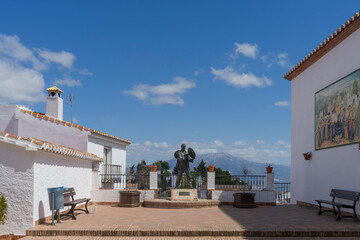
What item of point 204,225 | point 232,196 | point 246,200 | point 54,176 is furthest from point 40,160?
point 232,196

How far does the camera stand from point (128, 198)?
12.8m

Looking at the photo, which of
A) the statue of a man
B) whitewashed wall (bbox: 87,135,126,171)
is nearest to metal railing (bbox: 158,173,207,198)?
the statue of a man

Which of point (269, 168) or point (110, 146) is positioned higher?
point (110, 146)

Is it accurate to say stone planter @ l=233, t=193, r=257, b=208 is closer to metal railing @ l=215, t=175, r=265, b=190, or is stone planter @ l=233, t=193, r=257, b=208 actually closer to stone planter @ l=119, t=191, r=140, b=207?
metal railing @ l=215, t=175, r=265, b=190

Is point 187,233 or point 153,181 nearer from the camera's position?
point 187,233

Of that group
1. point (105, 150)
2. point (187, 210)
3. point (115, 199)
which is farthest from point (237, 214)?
point (105, 150)

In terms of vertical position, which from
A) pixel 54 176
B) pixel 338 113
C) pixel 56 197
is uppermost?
pixel 338 113

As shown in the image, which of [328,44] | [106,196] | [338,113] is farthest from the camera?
[106,196]

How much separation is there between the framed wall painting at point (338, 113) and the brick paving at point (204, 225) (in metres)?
2.60

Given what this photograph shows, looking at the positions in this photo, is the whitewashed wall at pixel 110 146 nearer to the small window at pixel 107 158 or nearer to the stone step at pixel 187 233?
the small window at pixel 107 158

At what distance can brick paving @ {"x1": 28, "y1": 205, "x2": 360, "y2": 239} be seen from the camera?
26.9 feet

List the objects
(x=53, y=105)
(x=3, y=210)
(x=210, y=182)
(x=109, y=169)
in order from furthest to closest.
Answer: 1. (x=109, y=169)
2. (x=53, y=105)
3. (x=210, y=182)
4. (x=3, y=210)

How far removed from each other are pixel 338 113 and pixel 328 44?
8.22ft

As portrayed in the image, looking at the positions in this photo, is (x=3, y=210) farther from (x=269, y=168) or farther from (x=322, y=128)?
(x=322, y=128)
